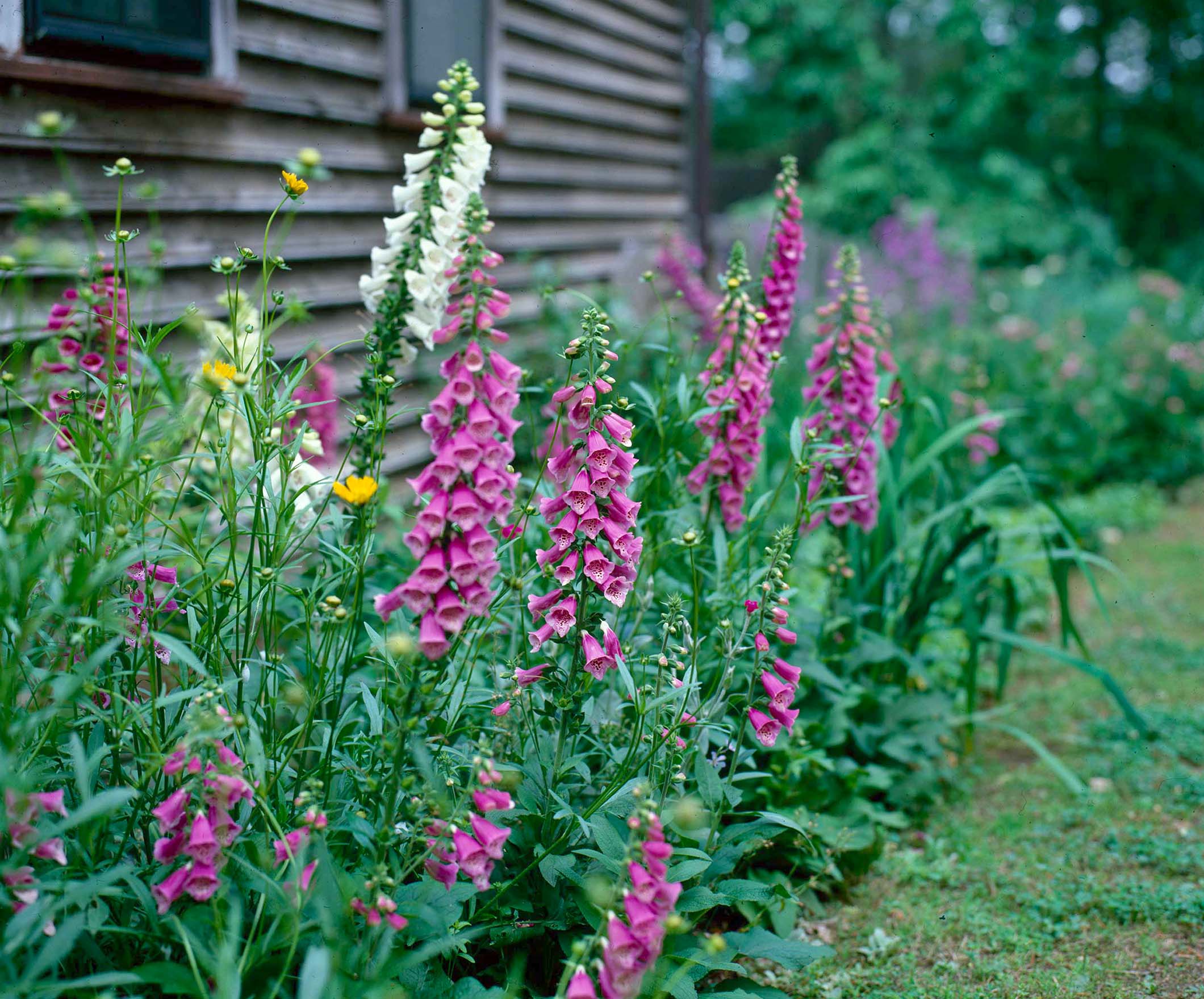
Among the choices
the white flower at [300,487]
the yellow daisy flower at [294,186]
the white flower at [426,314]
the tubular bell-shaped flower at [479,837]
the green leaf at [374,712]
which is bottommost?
the tubular bell-shaped flower at [479,837]

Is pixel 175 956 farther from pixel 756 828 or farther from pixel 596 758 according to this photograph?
pixel 756 828

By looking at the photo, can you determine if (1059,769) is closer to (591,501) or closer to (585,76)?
(591,501)

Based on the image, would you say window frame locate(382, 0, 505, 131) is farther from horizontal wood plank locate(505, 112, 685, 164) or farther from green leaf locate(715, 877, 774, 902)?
green leaf locate(715, 877, 774, 902)

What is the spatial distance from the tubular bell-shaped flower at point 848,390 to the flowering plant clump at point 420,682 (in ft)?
0.36

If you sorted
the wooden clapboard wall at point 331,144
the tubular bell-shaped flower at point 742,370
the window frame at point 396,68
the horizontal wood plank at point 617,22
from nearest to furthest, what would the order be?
the tubular bell-shaped flower at point 742,370, the wooden clapboard wall at point 331,144, the window frame at point 396,68, the horizontal wood plank at point 617,22

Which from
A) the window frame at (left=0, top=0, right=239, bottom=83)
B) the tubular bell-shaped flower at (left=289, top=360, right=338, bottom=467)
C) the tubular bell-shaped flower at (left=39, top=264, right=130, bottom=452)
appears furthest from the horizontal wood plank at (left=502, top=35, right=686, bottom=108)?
the tubular bell-shaped flower at (left=39, top=264, right=130, bottom=452)

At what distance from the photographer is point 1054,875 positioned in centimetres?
223

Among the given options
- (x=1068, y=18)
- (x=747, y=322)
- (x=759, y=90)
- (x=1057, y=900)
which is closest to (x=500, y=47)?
(x=747, y=322)

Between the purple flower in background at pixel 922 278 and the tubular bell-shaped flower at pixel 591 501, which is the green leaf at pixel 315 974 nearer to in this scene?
the tubular bell-shaped flower at pixel 591 501

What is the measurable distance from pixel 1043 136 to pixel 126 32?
52.2ft

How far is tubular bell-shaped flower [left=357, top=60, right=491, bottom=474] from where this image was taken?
1.52 metres

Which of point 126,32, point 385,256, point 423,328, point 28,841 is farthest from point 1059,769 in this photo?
point 126,32

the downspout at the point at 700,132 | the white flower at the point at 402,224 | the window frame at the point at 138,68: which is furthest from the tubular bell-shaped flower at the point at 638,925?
the downspout at the point at 700,132

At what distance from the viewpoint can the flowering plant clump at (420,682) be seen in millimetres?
1246
